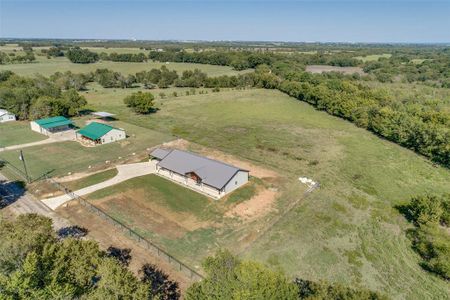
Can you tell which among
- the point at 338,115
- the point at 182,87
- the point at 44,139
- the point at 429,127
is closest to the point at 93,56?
the point at 182,87

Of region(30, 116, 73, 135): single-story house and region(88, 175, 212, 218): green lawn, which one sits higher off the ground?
region(30, 116, 73, 135): single-story house

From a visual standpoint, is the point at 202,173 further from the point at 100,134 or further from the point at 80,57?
the point at 80,57

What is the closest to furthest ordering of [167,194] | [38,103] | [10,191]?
[10,191] → [167,194] → [38,103]

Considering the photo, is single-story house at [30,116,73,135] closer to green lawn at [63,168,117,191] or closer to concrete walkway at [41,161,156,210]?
concrete walkway at [41,161,156,210]

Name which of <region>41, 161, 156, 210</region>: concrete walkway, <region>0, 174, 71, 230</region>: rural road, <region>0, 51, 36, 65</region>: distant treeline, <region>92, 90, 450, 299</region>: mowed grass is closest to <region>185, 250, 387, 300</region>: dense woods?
<region>92, 90, 450, 299</region>: mowed grass

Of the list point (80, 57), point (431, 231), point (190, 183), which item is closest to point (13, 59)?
point (80, 57)

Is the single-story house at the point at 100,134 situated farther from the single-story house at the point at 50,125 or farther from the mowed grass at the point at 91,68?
the mowed grass at the point at 91,68
